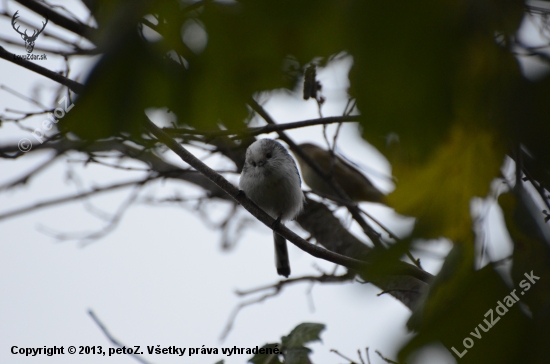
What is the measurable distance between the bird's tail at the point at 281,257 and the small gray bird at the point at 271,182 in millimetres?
261

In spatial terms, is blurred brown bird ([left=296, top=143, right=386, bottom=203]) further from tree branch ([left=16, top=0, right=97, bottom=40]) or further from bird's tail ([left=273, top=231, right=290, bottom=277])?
tree branch ([left=16, top=0, right=97, bottom=40])

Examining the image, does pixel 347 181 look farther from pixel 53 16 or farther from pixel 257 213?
pixel 53 16

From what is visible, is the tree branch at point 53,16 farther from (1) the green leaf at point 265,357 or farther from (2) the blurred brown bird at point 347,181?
(2) the blurred brown bird at point 347,181

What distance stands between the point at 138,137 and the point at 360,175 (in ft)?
18.1

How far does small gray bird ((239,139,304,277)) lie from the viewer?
15.0 ft

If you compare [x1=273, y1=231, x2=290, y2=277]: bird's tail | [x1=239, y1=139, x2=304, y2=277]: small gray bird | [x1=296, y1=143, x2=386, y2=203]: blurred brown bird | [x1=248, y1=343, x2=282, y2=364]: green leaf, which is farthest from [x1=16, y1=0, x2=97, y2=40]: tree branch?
[x1=296, y1=143, x2=386, y2=203]: blurred brown bird

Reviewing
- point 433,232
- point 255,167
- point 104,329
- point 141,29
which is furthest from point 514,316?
point 255,167

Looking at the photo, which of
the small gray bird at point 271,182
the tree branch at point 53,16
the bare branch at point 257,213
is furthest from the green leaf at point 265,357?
the tree branch at point 53,16

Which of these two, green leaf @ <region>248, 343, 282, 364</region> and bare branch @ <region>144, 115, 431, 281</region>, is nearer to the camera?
bare branch @ <region>144, 115, 431, 281</region>

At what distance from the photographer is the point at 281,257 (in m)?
5.02

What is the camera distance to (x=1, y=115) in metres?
4.09

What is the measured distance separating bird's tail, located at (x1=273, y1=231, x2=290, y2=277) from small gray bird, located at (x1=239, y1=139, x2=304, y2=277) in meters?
0.26

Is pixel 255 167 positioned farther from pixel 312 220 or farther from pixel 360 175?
pixel 360 175

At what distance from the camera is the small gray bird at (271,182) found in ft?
15.0
